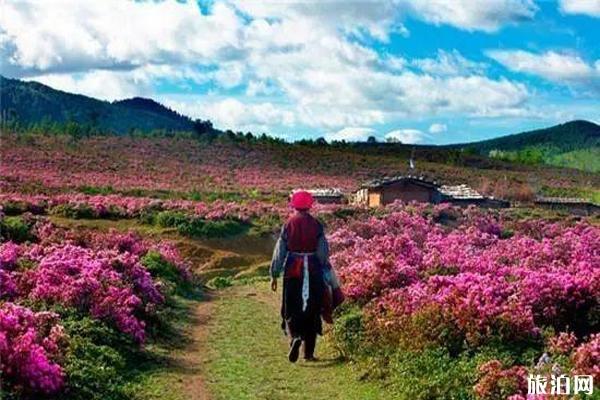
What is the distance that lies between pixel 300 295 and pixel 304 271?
360 millimetres

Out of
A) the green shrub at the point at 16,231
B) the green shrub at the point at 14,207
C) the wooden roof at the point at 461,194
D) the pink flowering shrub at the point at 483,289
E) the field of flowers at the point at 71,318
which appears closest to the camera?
the field of flowers at the point at 71,318

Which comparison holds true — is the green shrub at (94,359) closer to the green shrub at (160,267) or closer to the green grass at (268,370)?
the green grass at (268,370)

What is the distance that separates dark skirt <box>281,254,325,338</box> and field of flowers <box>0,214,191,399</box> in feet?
8.23

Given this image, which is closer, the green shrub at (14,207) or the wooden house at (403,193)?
the green shrub at (14,207)

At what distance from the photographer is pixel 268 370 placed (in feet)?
40.4

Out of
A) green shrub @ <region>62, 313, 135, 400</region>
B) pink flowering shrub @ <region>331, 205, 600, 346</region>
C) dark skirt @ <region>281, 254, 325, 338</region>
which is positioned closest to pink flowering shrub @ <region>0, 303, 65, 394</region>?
green shrub @ <region>62, 313, 135, 400</region>

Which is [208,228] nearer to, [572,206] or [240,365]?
[240,365]

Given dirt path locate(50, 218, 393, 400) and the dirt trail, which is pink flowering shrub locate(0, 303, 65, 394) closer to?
dirt path locate(50, 218, 393, 400)

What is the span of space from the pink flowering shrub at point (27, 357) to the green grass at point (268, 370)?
2.16 metres

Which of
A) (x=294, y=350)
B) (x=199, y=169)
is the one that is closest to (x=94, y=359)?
(x=294, y=350)

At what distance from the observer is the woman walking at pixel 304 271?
499 inches

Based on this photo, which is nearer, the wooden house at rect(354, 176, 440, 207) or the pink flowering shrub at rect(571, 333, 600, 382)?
the pink flowering shrub at rect(571, 333, 600, 382)

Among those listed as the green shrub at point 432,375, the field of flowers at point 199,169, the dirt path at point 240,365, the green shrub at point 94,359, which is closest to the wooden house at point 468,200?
the field of flowers at point 199,169

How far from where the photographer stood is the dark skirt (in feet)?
41.6
